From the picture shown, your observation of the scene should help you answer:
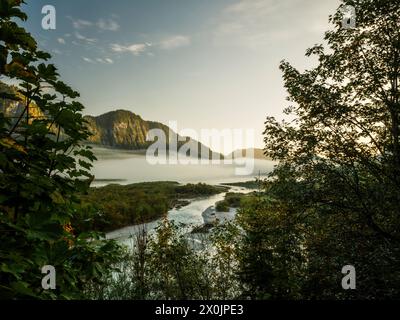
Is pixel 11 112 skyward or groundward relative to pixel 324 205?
skyward

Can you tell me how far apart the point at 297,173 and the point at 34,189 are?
35.5 ft

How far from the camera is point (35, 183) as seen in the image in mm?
2355

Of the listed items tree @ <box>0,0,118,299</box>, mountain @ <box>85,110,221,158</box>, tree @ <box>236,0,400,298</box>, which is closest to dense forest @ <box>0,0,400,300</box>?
tree @ <box>236,0,400,298</box>

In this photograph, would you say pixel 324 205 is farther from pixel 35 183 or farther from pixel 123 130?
pixel 123 130

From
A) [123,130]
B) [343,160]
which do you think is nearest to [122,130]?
[123,130]

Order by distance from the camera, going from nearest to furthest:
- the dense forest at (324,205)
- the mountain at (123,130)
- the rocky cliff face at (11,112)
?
the rocky cliff face at (11,112) < the dense forest at (324,205) < the mountain at (123,130)

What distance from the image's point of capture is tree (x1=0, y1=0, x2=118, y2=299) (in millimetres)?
2303

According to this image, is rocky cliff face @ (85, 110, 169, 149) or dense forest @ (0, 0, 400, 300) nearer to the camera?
dense forest @ (0, 0, 400, 300)

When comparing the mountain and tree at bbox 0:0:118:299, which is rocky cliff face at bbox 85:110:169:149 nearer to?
the mountain

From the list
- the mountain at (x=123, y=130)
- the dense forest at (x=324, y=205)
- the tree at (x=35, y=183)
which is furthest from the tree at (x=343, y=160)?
the mountain at (x=123, y=130)

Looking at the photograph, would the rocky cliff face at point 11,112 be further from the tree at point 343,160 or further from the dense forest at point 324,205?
the tree at point 343,160

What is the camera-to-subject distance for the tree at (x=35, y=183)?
230 centimetres
